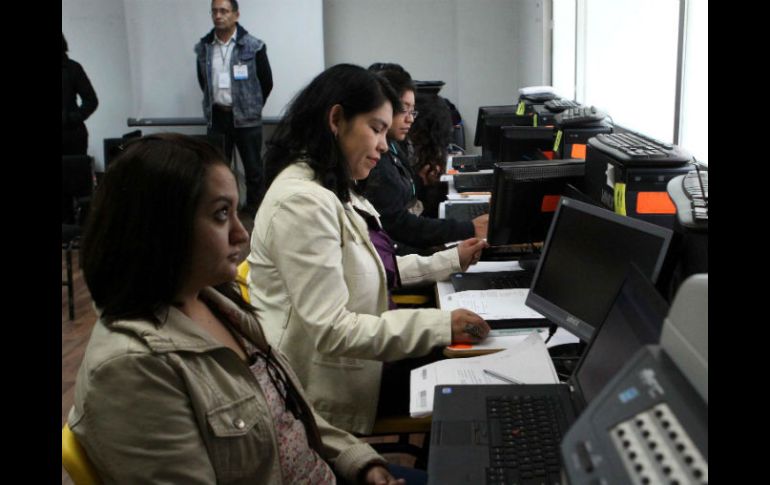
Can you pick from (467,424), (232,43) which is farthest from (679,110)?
(232,43)

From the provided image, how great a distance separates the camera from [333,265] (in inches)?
70.6

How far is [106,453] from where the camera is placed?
1151 millimetres

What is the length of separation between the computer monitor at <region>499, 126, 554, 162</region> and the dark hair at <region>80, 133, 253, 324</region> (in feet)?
9.17

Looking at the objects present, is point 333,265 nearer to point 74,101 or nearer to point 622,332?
point 622,332

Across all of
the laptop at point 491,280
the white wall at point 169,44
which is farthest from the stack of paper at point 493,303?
the white wall at point 169,44

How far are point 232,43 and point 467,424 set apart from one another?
5562 mm

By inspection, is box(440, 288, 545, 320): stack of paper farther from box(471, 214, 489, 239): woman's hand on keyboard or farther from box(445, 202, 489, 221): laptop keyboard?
box(445, 202, 489, 221): laptop keyboard

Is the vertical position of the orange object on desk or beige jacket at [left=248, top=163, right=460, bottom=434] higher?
the orange object on desk

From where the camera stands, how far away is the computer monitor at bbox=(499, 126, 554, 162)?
12.6 feet

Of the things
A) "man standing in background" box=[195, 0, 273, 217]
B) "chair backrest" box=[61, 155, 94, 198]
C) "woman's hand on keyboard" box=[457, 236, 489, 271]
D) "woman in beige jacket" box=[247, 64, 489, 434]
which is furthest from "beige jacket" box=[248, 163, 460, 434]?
"man standing in background" box=[195, 0, 273, 217]

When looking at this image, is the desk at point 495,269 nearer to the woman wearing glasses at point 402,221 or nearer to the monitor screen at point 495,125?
the woman wearing glasses at point 402,221

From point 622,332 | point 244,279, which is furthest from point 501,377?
point 244,279
